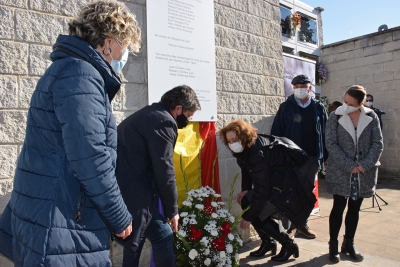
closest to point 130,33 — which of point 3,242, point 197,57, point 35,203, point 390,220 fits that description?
point 35,203

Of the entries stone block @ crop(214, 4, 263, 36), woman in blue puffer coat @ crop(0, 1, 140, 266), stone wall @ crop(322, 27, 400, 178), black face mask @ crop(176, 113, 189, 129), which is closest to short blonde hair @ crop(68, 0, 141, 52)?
woman in blue puffer coat @ crop(0, 1, 140, 266)

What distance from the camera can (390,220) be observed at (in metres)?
4.71

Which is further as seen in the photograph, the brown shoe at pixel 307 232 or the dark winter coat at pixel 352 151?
the brown shoe at pixel 307 232

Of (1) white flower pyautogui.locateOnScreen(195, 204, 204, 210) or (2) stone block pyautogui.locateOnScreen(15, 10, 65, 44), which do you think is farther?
(1) white flower pyautogui.locateOnScreen(195, 204, 204, 210)

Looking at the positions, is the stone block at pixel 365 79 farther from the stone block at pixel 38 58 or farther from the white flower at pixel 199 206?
the stone block at pixel 38 58

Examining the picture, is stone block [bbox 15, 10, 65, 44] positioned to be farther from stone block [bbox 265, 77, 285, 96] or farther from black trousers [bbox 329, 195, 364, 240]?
black trousers [bbox 329, 195, 364, 240]

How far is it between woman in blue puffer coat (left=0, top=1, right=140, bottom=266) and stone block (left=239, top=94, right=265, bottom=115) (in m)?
2.75

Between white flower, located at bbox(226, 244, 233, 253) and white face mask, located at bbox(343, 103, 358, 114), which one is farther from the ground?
white face mask, located at bbox(343, 103, 358, 114)

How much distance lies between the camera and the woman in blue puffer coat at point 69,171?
1.36 m

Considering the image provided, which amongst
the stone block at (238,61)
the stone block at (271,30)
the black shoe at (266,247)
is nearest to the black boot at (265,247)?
the black shoe at (266,247)

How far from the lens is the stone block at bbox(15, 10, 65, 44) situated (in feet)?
8.24

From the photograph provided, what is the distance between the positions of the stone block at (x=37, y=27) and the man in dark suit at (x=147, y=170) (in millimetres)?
1006

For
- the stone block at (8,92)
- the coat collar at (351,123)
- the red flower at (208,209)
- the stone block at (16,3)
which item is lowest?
the red flower at (208,209)

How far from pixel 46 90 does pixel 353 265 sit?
10.2 ft
